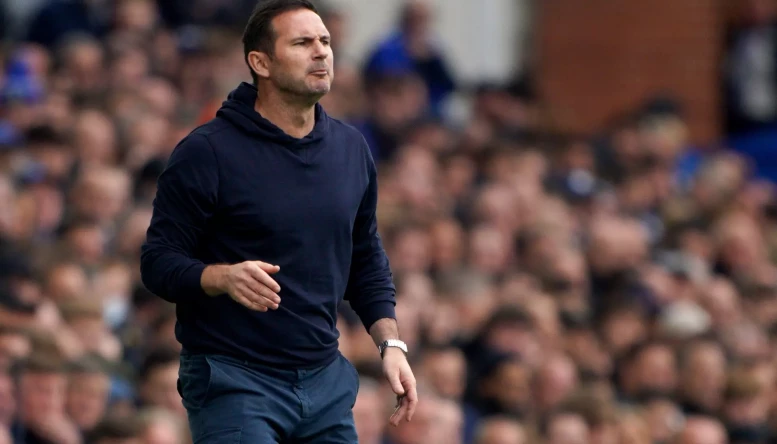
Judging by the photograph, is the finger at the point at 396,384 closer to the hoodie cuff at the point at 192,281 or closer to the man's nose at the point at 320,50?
the hoodie cuff at the point at 192,281

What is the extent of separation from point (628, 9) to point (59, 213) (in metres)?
8.90

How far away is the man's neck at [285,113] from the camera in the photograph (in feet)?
14.5

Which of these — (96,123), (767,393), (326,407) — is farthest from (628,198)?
(326,407)

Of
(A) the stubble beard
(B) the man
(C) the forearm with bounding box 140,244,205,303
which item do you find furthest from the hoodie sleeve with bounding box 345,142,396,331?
(C) the forearm with bounding box 140,244,205,303

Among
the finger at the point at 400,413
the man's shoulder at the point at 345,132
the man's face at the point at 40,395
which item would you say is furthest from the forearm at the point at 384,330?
the man's face at the point at 40,395

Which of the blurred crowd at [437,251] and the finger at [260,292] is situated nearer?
the finger at [260,292]

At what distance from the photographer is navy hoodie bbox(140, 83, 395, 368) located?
428 centimetres

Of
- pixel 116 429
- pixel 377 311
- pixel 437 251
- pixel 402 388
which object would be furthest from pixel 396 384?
pixel 437 251

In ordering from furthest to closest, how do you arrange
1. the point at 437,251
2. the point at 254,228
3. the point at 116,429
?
1. the point at 437,251
2. the point at 116,429
3. the point at 254,228

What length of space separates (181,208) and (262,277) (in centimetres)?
45

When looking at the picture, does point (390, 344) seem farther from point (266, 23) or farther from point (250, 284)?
point (266, 23)

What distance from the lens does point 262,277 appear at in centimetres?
395

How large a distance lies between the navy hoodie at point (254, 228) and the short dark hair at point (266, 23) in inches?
5.5

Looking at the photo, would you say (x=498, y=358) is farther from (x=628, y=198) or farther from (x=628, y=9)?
(x=628, y=9)
